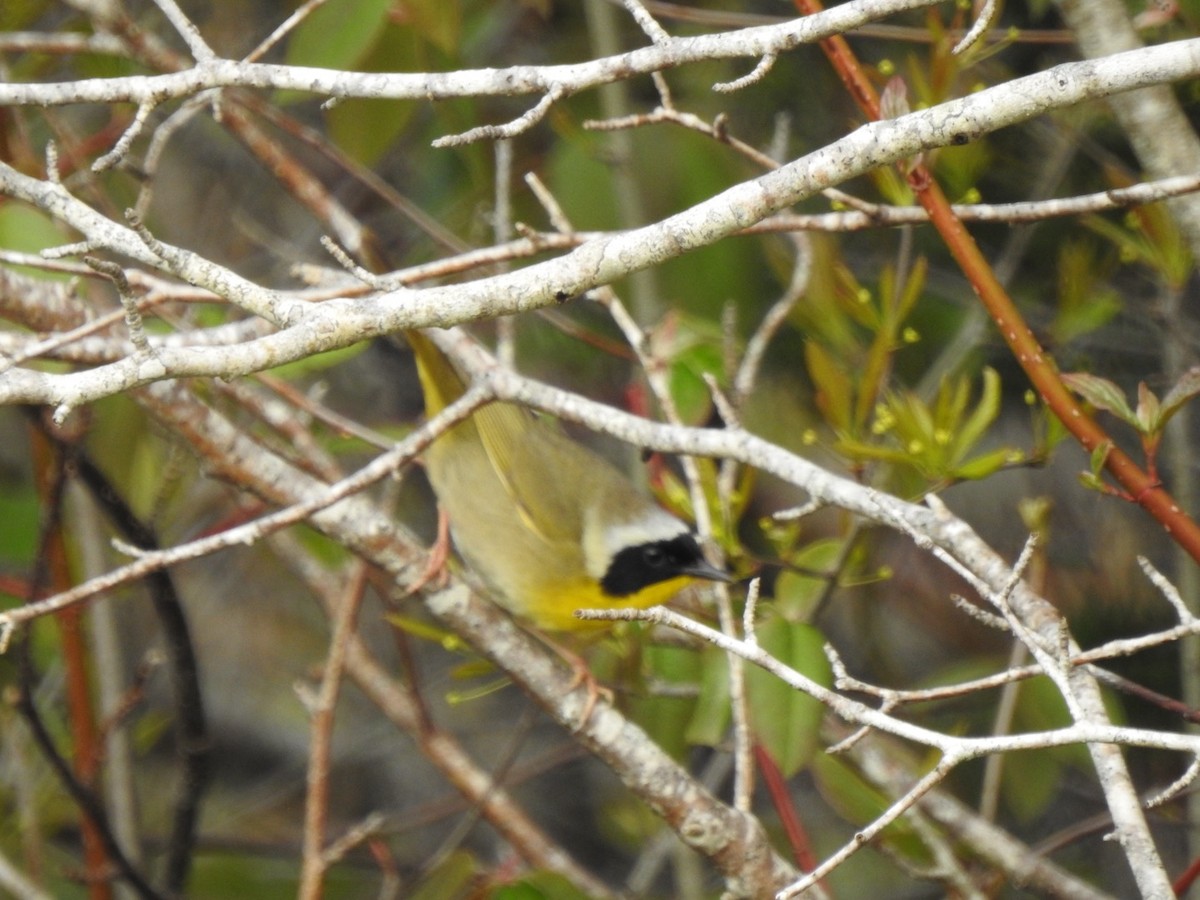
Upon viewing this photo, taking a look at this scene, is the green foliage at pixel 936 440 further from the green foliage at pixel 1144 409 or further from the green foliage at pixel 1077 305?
the green foliage at pixel 1077 305

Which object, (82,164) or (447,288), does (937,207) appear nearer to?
(447,288)

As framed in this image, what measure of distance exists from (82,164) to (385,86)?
5.40 feet

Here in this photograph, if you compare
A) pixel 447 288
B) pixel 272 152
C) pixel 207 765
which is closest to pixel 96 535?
pixel 207 765

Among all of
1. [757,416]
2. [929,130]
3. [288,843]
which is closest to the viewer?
[929,130]

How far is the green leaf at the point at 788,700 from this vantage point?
174 centimetres

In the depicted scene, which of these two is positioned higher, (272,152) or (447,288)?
(272,152)

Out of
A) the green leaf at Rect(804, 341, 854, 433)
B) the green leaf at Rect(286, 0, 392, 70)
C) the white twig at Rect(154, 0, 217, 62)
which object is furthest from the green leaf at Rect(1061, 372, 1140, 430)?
the green leaf at Rect(286, 0, 392, 70)

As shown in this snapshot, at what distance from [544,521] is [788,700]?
102 centimetres

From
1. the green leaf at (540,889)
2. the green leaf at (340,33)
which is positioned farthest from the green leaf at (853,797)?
the green leaf at (340,33)

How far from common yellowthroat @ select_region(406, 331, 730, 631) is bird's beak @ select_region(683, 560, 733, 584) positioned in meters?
0.11

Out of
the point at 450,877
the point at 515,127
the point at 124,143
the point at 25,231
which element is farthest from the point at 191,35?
the point at 450,877

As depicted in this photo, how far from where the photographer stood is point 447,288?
1.19m

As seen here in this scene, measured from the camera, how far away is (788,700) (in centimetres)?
179

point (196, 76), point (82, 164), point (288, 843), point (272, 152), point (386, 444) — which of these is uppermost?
point (82, 164)
